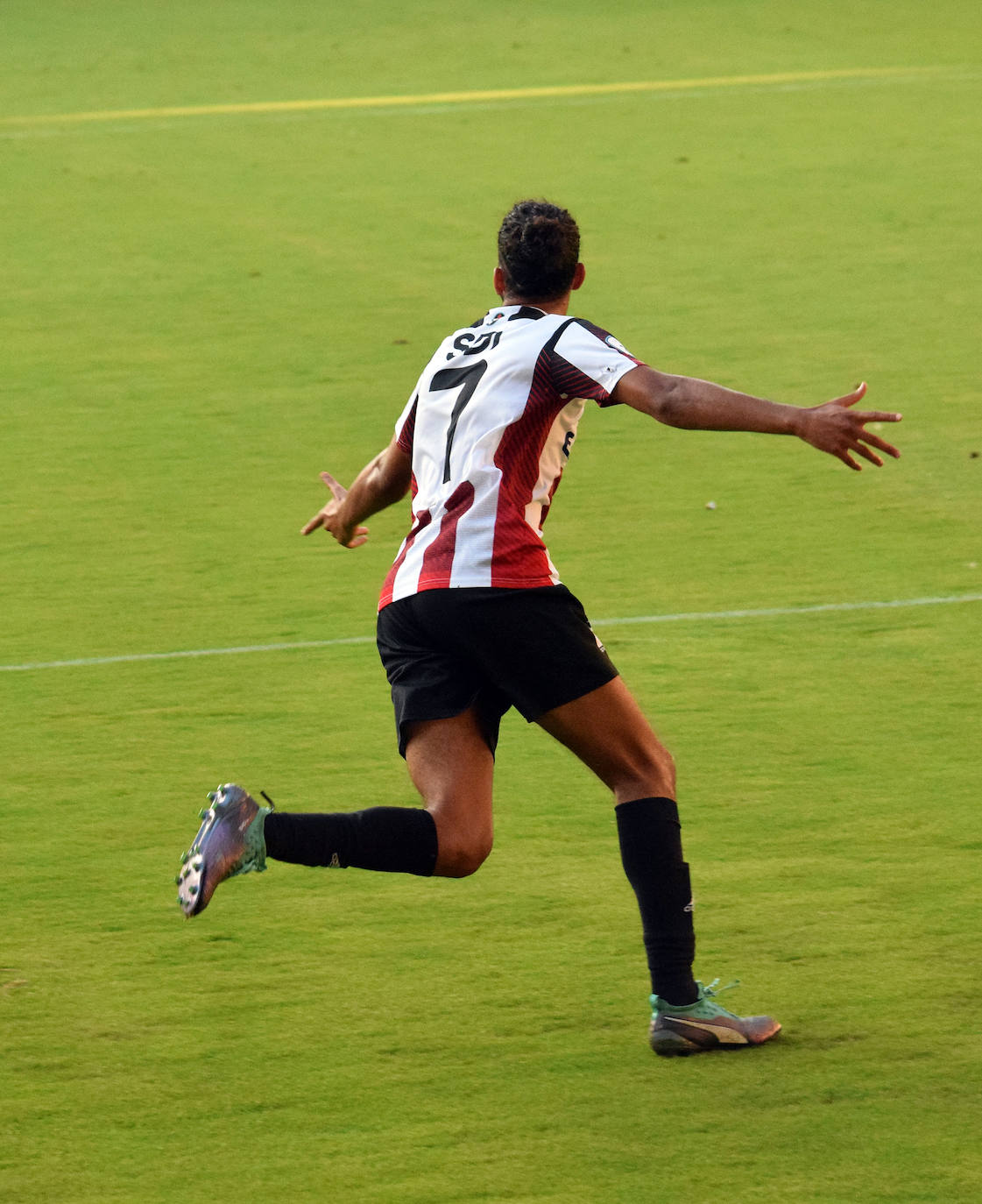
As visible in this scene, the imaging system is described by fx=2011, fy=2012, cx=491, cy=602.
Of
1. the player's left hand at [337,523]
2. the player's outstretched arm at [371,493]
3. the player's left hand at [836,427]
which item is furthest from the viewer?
the player's left hand at [337,523]

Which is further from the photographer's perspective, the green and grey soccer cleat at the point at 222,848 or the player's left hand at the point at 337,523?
the player's left hand at the point at 337,523

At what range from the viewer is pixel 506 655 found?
441 centimetres

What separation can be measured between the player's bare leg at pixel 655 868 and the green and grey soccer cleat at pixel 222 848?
2.21ft

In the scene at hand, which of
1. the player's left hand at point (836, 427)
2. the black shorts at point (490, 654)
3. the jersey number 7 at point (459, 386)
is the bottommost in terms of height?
the black shorts at point (490, 654)

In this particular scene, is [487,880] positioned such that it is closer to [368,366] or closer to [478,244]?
[368,366]

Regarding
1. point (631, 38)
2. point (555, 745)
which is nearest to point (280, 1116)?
point (555, 745)

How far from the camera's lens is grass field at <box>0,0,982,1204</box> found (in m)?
4.18

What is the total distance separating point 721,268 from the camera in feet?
45.0

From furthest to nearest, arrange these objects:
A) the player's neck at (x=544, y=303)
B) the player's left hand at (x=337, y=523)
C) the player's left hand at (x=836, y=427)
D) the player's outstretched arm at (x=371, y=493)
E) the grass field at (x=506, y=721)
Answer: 1. the player's left hand at (x=337, y=523)
2. the player's outstretched arm at (x=371, y=493)
3. the player's neck at (x=544, y=303)
4. the grass field at (x=506, y=721)
5. the player's left hand at (x=836, y=427)

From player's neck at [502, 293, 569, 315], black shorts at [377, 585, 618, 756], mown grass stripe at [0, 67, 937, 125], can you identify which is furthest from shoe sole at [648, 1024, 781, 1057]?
mown grass stripe at [0, 67, 937, 125]

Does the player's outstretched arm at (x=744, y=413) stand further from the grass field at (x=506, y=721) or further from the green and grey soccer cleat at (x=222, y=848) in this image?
the grass field at (x=506, y=721)

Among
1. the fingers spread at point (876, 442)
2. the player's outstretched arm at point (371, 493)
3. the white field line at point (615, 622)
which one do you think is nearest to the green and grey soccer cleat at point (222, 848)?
the player's outstretched arm at point (371, 493)

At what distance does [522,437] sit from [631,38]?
20.2 metres

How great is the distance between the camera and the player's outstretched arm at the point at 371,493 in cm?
490
